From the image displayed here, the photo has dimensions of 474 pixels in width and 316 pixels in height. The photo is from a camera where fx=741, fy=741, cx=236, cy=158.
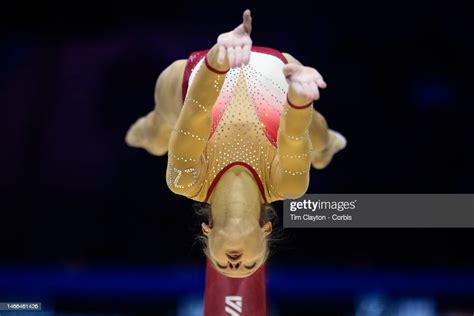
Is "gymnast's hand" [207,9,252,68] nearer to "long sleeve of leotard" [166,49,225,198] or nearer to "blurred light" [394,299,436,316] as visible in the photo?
"long sleeve of leotard" [166,49,225,198]

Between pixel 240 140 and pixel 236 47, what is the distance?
0.35 meters

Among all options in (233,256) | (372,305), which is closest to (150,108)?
(372,305)

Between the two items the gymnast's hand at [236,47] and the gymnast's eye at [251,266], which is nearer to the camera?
the gymnast's hand at [236,47]

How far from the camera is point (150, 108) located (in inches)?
126

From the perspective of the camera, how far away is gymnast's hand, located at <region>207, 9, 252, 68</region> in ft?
5.41

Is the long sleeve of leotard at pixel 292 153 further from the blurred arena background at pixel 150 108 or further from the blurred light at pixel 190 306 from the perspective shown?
the blurred arena background at pixel 150 108

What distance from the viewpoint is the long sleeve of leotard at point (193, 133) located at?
1.77 m

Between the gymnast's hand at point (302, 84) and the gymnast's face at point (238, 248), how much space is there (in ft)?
1.14

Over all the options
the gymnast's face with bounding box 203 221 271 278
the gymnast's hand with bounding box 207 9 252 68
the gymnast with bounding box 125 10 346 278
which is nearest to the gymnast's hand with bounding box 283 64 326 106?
the gymnast with bounding box 125 10 346 278

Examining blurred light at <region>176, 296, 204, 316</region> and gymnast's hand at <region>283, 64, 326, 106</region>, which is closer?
gymnast's hand at <region>283, 64, 326, 106</region>

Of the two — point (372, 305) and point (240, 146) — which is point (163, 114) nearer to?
point (240, 146)

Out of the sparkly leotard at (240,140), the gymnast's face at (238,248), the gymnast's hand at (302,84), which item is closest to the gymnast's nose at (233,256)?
the gymnast's face at (238,248)

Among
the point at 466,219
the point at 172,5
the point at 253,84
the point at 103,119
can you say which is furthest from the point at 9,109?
the point at 466,219

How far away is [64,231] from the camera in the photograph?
311cm
